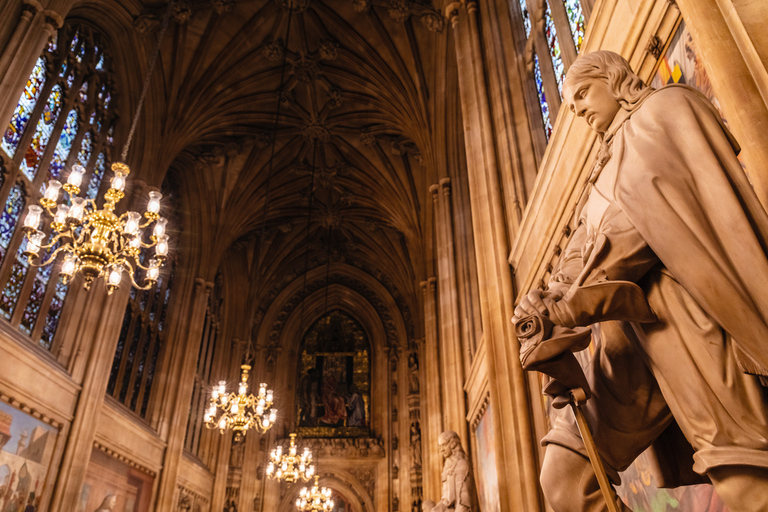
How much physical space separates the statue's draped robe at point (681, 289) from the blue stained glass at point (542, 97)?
4355 mm

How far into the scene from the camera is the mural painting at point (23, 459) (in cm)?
730

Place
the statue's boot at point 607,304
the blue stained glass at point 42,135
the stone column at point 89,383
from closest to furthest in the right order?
the statue's boot at point 607,304 → the blue stained glass at point 42,135 → the stone column at point 89,383

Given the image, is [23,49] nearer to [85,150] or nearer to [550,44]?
[85,150]

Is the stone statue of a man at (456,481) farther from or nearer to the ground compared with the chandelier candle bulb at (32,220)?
nearer to the ground

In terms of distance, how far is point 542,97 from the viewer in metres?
5.86

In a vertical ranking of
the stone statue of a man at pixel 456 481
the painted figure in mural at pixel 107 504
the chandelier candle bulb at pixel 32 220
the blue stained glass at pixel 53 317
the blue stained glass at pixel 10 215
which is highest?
the blue stained glass at pixel 10 215

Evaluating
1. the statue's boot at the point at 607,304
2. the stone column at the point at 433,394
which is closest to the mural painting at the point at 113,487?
the stone column at the point at 433,394

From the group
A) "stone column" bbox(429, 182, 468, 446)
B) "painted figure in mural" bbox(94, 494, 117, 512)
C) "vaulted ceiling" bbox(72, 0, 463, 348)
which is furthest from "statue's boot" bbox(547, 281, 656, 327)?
"painted figure in mural" bbox(94, 494, 117, 512)

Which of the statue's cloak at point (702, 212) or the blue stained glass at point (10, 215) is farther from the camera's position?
the blue stained glass at point (10, 215)

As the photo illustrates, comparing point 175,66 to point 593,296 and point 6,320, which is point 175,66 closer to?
point 6,320

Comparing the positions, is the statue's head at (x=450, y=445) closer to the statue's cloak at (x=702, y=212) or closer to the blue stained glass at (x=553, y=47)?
the blue stained glass at (x=553, y=47)

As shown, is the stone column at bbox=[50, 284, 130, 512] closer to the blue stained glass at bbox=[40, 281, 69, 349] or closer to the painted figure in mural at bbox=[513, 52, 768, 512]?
the blue stained glass at bbox=[40, 281, 69, 349]

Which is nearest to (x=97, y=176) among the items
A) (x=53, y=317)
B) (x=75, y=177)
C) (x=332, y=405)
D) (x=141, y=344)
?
(x=53, y=317)

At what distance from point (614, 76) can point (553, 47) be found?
4226mm
